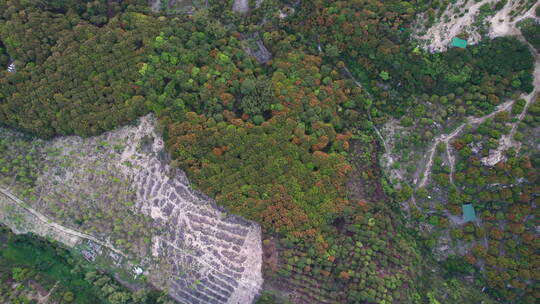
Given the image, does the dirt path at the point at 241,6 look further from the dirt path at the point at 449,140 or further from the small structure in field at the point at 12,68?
the dirt path at the point at 449,140

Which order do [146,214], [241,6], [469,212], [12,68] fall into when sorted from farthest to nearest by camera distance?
[241,6] → [12,68] → [146,214] → [469,212]

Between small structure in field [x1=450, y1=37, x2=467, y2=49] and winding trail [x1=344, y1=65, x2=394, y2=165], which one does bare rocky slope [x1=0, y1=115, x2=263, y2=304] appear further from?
small structure in field [x1=450, y1=37, x2=467, y2=49]

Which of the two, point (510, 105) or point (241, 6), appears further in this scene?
point (241, 6)

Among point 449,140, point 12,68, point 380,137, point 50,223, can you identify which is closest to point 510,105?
point 449,140

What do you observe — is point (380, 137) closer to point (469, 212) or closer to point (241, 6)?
point (469, 212)

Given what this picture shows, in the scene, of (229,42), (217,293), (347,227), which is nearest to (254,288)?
(217,293)

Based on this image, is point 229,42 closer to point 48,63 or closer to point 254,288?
point 48,63
